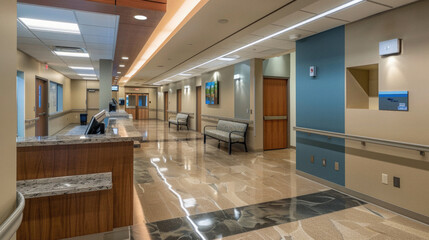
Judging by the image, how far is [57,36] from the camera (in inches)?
208

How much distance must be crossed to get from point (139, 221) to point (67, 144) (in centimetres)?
129

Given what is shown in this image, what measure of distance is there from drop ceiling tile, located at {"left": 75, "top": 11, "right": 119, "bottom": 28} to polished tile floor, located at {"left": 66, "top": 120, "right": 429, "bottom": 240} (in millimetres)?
2949

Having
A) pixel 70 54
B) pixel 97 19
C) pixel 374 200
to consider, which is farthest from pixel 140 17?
pixel 70 54

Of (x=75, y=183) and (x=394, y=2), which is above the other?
(x=394, y=2)

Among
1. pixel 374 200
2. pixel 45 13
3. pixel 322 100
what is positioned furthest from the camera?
pixel 322 100

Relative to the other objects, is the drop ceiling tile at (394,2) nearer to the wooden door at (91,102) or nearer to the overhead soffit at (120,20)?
the overhead soffit at (120,20)

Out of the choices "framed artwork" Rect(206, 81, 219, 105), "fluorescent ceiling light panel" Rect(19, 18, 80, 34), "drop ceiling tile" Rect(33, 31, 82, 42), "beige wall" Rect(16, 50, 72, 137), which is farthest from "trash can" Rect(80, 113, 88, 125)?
"fluorescent ceiling light panel" Rect(19, 18, 80, 34)

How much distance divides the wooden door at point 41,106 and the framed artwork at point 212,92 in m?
6.01

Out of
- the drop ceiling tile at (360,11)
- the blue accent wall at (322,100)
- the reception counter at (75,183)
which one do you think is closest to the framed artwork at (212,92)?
the blue accent wall at (322,100)

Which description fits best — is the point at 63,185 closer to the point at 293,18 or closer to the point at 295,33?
the point at 293,18

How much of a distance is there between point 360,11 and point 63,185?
165 inches

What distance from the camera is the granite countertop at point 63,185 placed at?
2.13 meters

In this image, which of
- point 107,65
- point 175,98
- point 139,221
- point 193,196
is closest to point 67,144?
point 139,221

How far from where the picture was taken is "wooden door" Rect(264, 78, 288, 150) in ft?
24.9
